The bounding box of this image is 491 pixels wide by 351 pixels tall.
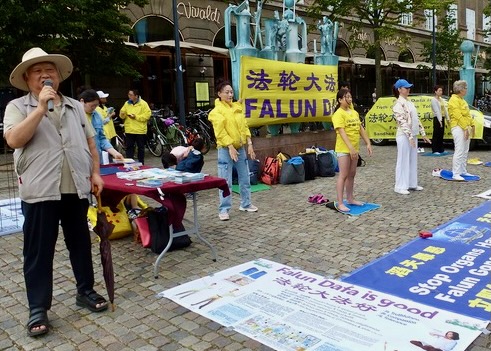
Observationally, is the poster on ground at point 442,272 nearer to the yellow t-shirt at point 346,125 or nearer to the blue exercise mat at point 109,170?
the yellow t-shirt at point 346,125

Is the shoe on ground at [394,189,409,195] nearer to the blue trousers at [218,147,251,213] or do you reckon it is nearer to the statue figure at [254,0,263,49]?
the blue trousers at [218,147,251,213]

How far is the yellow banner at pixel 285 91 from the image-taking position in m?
9.09

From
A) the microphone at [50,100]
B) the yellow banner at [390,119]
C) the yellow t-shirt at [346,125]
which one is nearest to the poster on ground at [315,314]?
the microphone at [50,100]

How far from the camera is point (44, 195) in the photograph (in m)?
3.30

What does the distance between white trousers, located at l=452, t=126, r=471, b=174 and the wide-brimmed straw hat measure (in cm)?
698

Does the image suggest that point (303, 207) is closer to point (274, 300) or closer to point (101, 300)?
point (274, 300)

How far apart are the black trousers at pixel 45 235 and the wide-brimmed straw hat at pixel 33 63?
0.86 m

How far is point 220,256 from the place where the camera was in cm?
498

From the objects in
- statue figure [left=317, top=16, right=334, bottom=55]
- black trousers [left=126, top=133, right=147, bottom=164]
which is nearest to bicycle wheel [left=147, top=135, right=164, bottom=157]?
black trousers [left=126, top=133, right=147, bottom=164]

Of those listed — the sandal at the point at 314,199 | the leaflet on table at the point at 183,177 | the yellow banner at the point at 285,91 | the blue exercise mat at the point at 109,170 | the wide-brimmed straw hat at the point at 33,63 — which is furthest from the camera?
the yellow banner at the point at 285,91

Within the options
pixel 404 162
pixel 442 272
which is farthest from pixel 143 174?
pixel 404 162

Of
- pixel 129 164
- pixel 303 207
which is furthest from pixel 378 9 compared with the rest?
pixel 129 164

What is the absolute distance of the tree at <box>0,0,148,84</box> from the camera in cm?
1028

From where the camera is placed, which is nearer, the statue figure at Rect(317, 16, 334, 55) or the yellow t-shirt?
the yellow t-shirt
